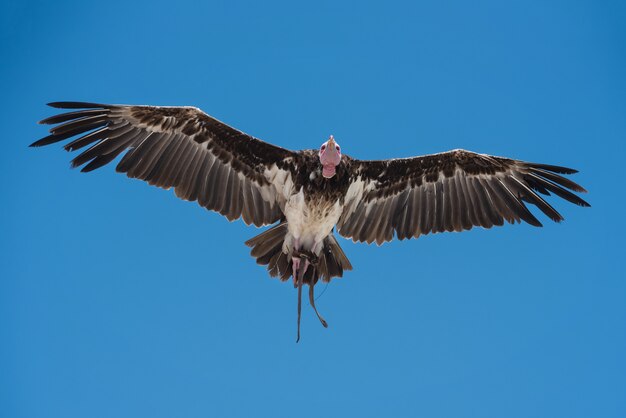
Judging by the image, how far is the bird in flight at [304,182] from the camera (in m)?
11.2

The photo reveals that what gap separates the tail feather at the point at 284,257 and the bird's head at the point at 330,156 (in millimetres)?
1439

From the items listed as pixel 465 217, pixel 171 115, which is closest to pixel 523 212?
pixel 465 217

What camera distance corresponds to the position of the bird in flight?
11195mm

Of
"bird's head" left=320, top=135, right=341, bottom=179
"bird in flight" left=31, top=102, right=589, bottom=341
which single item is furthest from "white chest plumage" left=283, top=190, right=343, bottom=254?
"bird's head" left=320, top=135, right=341, bottom=179

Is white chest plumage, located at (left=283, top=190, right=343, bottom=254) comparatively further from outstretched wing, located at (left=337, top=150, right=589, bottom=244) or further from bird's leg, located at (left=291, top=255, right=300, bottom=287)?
outstretched wing, located at (left=337, top=150, right=589, bottom=244)

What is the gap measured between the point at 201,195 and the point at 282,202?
1458mm

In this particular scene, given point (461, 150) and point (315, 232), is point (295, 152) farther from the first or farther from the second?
point (461, 150)

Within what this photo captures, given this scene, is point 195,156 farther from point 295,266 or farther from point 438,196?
point 438,196

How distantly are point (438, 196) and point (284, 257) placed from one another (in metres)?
3.26

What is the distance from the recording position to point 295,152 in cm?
1128

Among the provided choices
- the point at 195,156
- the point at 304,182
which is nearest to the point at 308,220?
the point at 304,182

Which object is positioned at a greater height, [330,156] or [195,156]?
[195,156]

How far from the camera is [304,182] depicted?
11.3 m

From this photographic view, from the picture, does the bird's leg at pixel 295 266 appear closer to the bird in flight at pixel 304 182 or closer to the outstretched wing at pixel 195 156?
the bird in flight at pixel 304 182
